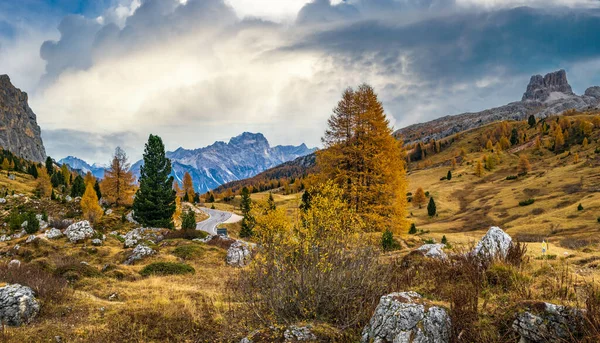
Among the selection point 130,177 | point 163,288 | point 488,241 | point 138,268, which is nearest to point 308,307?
point 488,241

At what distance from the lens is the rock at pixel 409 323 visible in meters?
5.59

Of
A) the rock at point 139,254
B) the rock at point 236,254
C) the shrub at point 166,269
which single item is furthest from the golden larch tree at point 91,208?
the shrub at point 166,269

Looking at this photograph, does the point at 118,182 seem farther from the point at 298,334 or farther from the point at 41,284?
the point at 298,334

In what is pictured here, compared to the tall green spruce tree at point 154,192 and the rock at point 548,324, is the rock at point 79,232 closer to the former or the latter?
the tall green spruce tree at point 154,192

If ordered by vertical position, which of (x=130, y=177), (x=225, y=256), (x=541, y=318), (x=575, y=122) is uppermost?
(x=575, y=122)

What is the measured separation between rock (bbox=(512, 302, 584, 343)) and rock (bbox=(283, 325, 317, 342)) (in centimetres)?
377

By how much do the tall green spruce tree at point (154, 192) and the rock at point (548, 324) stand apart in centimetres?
4333

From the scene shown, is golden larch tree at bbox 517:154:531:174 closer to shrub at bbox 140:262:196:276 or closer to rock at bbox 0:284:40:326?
shrub at bbox 140:262:196:276

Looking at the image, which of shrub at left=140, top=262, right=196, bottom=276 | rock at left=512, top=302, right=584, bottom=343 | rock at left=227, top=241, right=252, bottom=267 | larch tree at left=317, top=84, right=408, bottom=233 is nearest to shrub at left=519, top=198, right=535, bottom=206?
larch tree at left=317, top=84, right=408, bottom=233

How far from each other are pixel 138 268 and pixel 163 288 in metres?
7.17

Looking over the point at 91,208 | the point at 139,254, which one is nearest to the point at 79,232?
the point at 139,254

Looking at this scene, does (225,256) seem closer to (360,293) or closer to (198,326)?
(198,326)

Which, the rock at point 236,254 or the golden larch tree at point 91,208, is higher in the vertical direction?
the golden larch tree at point 91,208

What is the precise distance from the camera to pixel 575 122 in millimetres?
146000
